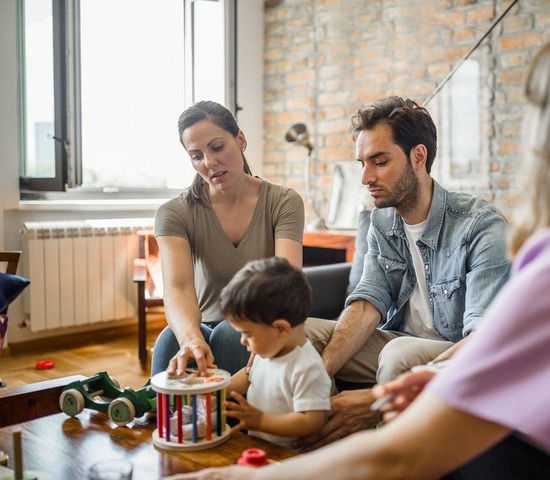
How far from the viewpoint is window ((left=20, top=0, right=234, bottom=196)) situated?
11.8 ft

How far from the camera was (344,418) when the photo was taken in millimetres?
1536

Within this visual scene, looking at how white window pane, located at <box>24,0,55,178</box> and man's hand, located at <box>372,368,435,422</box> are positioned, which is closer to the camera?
man's hand, located at <box>372,368,435,422</box>

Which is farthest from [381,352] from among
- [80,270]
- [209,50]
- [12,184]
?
[209,50]

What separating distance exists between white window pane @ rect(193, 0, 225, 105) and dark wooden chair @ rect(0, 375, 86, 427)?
9.68ft

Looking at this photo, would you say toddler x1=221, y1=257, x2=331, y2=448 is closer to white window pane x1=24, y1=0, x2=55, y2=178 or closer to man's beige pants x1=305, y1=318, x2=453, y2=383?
man's beige pants x1=305, y1=318, x2=453, y2=383

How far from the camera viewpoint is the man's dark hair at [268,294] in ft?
4.26

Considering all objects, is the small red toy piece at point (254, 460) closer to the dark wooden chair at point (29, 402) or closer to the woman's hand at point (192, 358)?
the woman's hand at point (192, 358)

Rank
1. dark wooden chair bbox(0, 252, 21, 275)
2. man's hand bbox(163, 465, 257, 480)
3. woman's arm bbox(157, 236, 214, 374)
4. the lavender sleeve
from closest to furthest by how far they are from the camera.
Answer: the lavender sleeve
man's hand bbox(163, 465, 257, 480)
woman's arm bbox(157, 236, 214, 374)
dark wooden chair bbox(0, 252, 21, 275)

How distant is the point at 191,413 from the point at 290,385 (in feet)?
0.71

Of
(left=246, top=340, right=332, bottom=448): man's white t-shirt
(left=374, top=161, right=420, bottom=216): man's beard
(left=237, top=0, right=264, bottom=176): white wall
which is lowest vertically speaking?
(left=246, top=340, right=332, bottom=448): man's white t-shirt

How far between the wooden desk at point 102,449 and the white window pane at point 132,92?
2.67 meters

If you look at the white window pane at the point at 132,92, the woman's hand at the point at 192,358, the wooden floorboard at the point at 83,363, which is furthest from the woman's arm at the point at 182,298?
the white window pane at the point at 132,92

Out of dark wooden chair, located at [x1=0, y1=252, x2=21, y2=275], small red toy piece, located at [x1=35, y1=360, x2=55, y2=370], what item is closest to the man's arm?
dark wooden chair, located at [x1=0, y1=252, x2=21, y2=275]

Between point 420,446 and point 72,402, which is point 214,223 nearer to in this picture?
point 72,402
